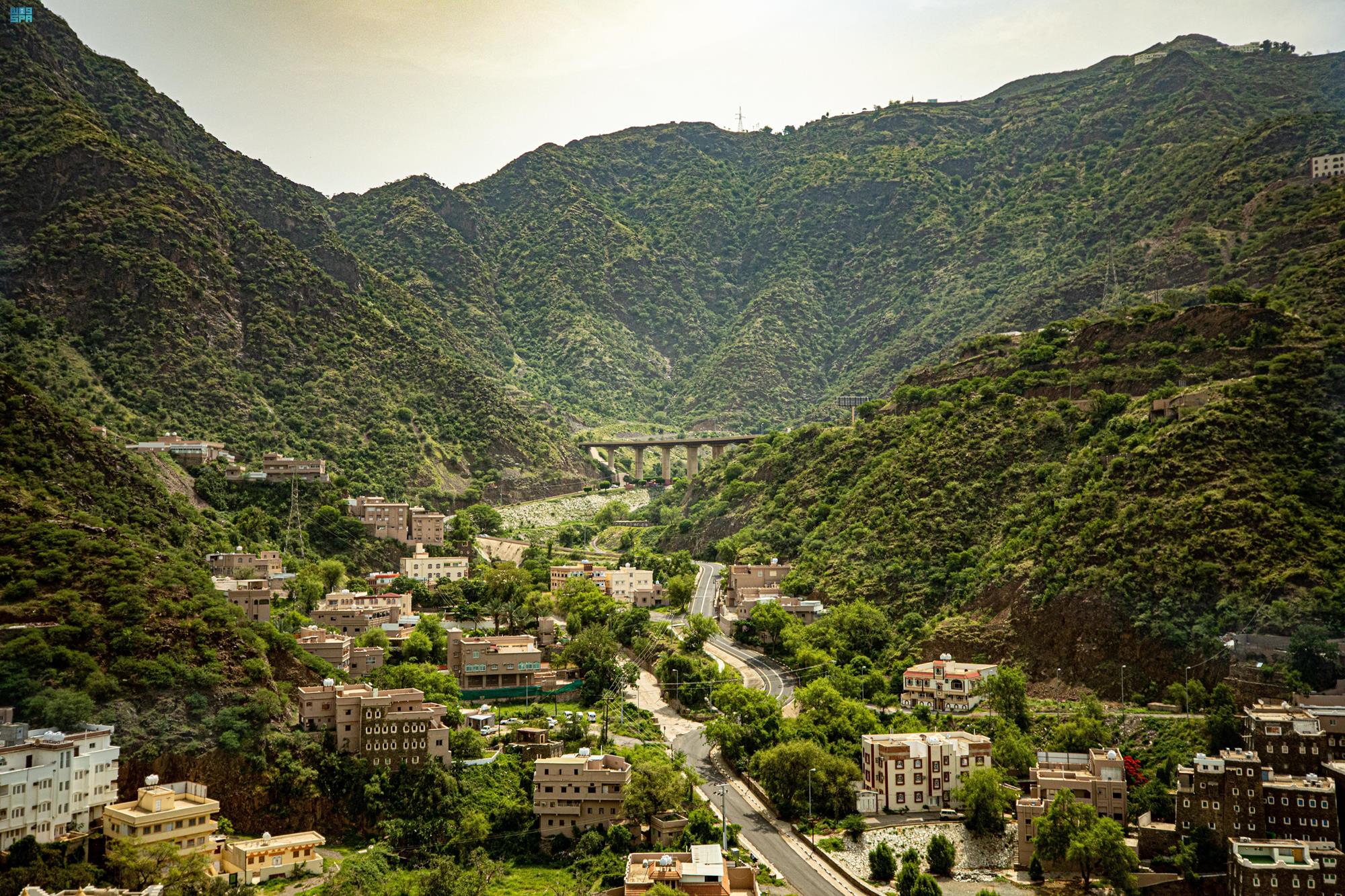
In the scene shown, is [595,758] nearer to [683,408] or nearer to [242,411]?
[242,411]

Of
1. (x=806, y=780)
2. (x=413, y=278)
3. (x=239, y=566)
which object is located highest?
(x=413, y=278)

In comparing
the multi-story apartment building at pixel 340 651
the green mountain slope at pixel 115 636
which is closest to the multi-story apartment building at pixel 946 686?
the multi-story apartment building at pixel 340 651

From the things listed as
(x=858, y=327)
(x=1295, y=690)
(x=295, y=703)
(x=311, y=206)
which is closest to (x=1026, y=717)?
(x=1295, y=690)

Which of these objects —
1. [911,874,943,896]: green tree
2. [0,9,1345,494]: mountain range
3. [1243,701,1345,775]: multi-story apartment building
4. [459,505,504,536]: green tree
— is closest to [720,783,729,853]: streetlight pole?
[911,874,943,896]: green tree

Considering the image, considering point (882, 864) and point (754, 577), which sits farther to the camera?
point (754, 577)

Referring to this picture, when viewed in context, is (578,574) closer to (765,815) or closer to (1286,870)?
(765,815)

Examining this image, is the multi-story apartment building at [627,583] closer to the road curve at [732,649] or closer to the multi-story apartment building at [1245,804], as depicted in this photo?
the road curve at [732,649]

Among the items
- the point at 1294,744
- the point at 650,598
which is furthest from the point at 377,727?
the point at 650,598
